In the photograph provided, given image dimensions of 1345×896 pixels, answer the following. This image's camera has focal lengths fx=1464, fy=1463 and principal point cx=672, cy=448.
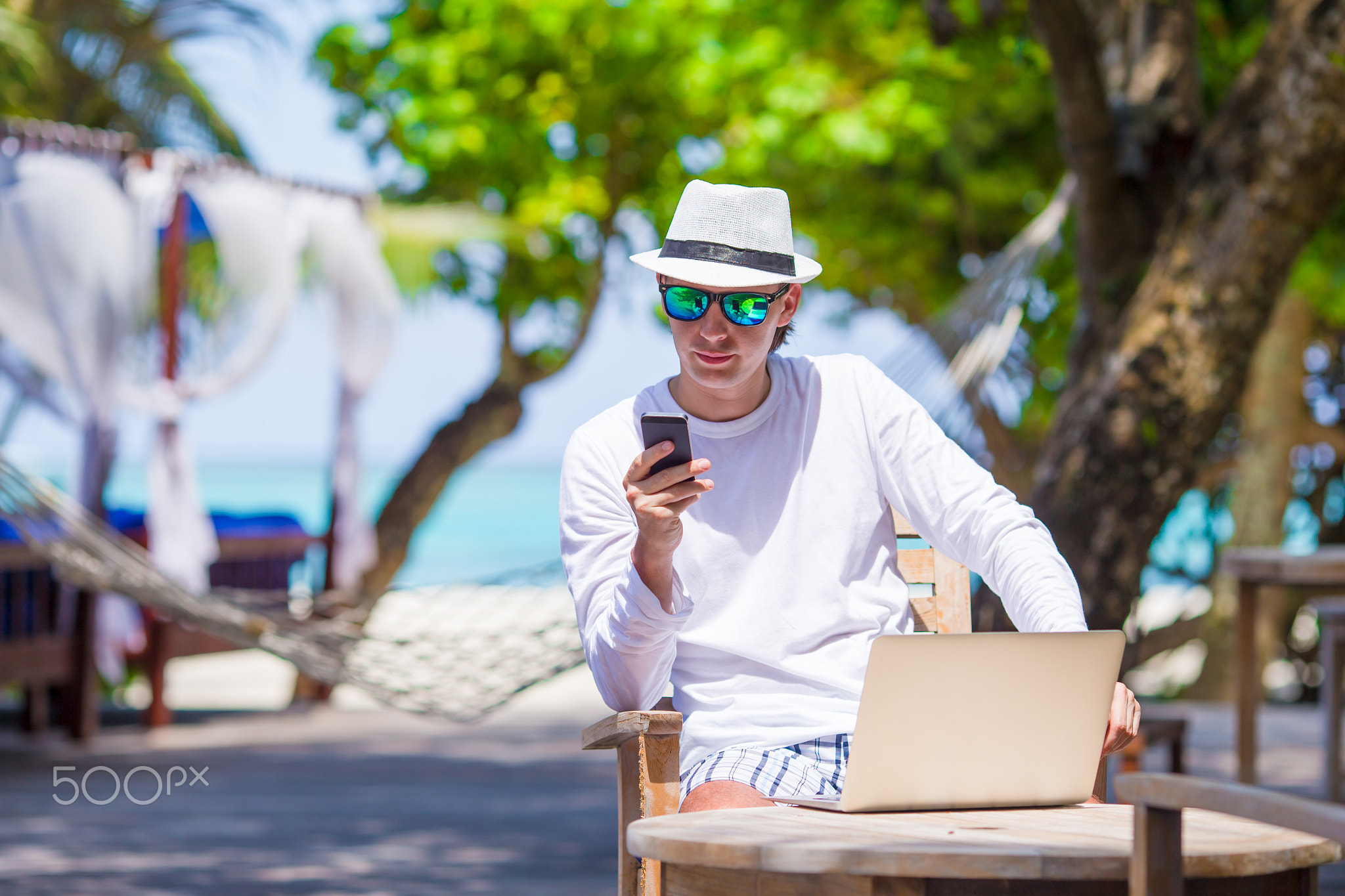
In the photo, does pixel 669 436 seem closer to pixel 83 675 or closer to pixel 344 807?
pixel 344 807

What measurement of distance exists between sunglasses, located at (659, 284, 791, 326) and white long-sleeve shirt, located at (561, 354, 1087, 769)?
127 mm

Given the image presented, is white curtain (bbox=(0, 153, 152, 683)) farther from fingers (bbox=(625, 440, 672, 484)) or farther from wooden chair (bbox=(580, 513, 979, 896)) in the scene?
fingers (bbox=(625, 440, 672, 484))

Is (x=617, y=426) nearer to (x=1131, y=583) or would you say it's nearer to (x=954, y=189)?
(x=1131, y=583)

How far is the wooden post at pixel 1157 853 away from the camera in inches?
37.4

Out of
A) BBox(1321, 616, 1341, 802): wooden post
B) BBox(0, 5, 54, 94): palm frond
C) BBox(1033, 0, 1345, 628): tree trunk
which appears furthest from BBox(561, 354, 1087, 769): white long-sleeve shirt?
BBox(0, 5, 54, 94): palm frond

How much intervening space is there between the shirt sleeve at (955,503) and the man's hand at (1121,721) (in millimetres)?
146

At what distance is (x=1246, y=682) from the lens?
3.58 meters

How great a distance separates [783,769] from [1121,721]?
336 mm

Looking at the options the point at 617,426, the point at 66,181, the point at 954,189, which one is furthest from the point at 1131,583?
the point at 954,189

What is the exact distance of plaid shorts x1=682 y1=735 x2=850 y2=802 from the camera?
4.72 feet

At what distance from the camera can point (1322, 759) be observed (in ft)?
14.0

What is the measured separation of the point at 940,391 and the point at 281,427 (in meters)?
38.1

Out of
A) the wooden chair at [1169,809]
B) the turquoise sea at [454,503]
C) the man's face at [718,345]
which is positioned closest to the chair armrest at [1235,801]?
the wooden chair at [1169,809]

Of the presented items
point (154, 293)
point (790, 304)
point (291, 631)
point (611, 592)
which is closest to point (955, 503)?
point (790, 304)
